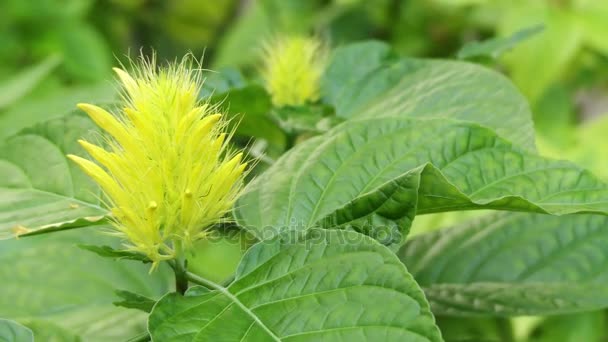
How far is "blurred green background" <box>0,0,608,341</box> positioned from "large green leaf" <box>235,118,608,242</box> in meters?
0.12

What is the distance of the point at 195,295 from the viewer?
403mm

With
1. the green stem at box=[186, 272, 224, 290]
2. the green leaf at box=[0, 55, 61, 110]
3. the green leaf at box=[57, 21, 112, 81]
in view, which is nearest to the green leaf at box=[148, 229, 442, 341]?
the green stem at box=[186, 272, 224, 290]

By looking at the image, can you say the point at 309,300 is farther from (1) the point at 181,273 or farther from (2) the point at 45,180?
(2) the point at 45,180

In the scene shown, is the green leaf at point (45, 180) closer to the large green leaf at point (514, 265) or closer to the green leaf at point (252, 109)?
the green leaf at point (252, 109)

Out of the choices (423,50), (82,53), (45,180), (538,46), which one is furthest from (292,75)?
(82,53)

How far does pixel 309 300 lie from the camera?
372mm

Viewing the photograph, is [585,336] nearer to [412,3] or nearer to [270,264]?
[270,264]

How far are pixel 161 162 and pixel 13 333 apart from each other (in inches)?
4.9

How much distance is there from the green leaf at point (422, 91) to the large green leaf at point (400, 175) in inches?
0.9

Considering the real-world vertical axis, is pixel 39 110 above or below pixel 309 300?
above

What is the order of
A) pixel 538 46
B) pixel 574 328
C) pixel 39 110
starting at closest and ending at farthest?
1. pixel 574 328
2. pixel 39 110
3. pixel 538 46

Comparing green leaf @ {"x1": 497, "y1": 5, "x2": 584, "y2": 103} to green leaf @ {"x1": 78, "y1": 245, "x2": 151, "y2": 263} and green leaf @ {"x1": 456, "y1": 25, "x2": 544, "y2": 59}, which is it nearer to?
green leaf @ {"x1": 456, "y1": 25, "x2": 544, "y2": 59}

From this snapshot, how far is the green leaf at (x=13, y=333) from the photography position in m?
0.40

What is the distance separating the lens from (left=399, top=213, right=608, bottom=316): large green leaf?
0.54 metres
